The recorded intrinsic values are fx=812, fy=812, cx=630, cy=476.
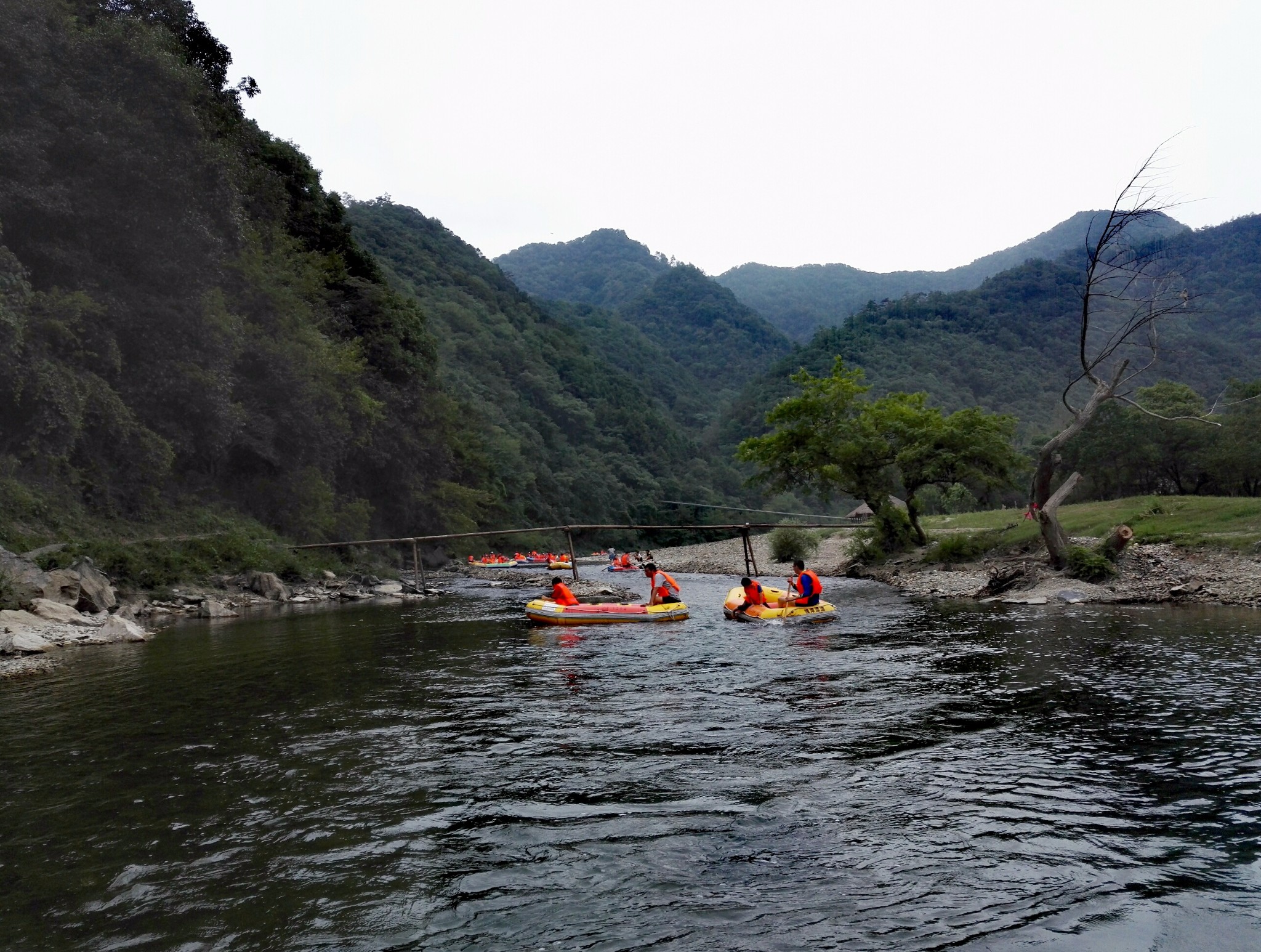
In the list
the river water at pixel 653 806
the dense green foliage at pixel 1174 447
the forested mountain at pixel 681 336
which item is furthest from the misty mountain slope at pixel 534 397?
the river water at pixel 653 806

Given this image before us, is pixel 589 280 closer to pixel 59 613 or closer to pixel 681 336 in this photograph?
pixel 681 336

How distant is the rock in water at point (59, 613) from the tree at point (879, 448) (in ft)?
79.6

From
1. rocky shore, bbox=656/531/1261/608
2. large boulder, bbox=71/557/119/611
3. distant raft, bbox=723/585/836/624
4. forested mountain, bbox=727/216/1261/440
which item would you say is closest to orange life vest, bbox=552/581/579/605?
distant raft, bbox=723/585/836/624

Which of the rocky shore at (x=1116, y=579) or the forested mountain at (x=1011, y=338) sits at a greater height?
the forested mountain at (x=1011, y=338)

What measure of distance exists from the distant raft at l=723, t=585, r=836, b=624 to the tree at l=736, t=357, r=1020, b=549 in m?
12.6

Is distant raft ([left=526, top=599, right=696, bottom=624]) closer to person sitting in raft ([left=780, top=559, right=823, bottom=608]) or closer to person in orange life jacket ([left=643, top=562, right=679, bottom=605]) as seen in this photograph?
person in orange life jacket ([left=643, top=562, right=679, bottom=605])

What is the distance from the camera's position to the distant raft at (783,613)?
1914 centimetres

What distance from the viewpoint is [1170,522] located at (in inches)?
930

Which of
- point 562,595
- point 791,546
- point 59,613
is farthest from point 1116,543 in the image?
point 59,613

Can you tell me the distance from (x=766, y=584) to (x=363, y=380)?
85.6 feet

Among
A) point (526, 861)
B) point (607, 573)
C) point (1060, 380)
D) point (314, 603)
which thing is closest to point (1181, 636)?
point (526, 861)

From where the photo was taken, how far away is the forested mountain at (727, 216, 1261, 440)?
89438mm

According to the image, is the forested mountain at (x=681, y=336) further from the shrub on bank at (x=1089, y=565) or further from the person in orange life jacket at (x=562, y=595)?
the person in orange life jacket at (x=562, y=595)

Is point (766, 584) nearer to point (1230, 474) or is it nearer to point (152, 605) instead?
point (152, 605)
